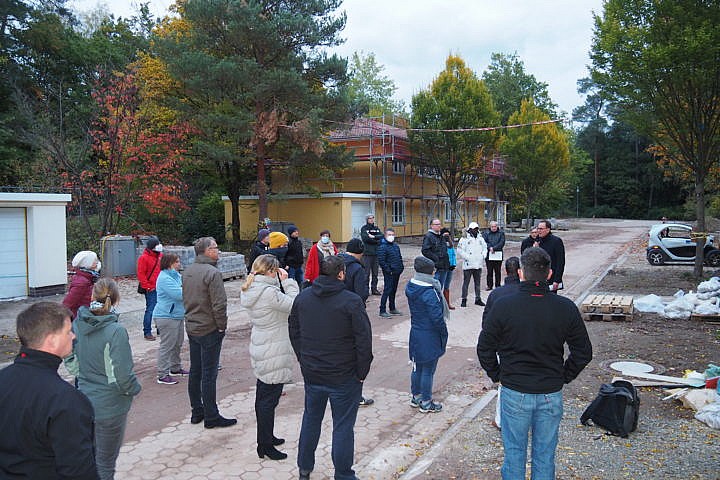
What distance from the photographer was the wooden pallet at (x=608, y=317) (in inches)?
423

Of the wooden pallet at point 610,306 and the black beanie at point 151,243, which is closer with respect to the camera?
the black beanie at point 151,243

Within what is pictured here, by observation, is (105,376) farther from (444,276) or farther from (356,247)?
(444,276)

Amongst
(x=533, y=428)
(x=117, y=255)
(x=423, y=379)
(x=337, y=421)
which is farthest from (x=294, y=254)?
(x=117, y=255)

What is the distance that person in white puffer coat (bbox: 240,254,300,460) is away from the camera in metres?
4.98

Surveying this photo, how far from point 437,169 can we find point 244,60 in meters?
14.6

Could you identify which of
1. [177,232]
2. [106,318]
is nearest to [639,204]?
[177,232]

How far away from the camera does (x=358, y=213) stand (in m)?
29.6

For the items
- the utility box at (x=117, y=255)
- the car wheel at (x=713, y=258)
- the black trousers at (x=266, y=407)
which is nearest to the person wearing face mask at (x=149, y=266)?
the black trousers at (x=266, y=407)

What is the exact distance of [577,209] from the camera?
2913 inches

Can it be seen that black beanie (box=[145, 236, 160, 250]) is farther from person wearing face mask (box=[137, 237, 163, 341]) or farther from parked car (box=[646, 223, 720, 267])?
parked car (box=[646, 223, 720, 267])

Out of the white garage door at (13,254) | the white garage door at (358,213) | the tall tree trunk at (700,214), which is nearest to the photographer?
the white garage door at (13,254)

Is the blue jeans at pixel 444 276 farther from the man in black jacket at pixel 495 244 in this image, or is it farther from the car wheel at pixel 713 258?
the car wheel at pixel 713 258

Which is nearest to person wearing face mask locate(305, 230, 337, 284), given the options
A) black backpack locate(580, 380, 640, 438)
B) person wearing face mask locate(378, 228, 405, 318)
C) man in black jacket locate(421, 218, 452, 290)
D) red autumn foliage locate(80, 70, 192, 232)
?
person wearing face mask locate(378, 228, 405, 318)

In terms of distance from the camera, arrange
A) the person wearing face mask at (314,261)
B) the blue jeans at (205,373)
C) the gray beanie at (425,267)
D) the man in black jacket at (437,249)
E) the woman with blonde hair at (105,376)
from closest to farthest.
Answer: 1. the woman with blonde hair at (105,376)
2. the blue jeans at (205,373)
3. the gray beanie at (425,267)
4. the person wearing face mask at (314,261)
5. the man in black jacket at (437,249)
